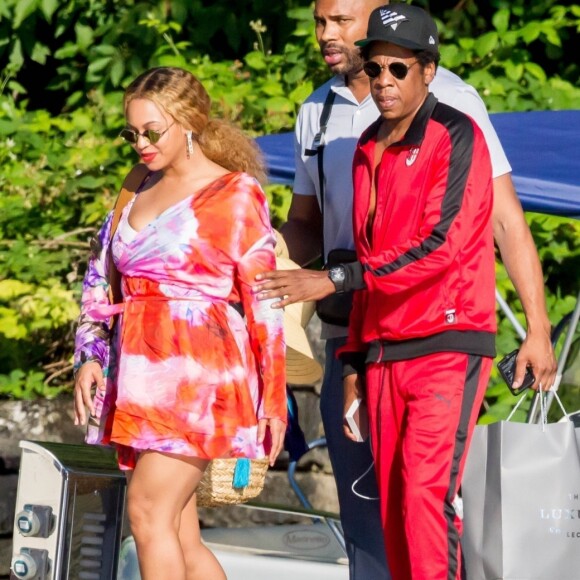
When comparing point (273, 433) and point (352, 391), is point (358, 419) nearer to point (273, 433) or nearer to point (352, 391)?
point (352, 391)

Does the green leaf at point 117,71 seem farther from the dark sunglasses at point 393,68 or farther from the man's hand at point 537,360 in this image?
the man's hand at point 537,360

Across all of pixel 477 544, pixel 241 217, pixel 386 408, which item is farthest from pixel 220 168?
pixel 477 544

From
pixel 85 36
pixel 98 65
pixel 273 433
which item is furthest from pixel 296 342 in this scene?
pixel 85 36

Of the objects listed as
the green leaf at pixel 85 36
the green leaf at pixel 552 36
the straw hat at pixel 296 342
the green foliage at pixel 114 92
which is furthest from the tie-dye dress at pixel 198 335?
the green leaf at pixel 85 36

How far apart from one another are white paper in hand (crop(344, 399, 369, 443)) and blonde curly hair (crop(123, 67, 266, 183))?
666mm

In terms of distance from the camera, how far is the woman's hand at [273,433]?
379 centimetres

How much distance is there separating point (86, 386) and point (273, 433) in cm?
49

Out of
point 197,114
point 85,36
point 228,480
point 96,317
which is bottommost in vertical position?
point 228,480

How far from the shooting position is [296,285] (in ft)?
11.8

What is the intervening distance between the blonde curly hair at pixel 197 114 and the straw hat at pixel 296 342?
0.32 m

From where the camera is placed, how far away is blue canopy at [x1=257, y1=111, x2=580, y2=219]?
4.59 m

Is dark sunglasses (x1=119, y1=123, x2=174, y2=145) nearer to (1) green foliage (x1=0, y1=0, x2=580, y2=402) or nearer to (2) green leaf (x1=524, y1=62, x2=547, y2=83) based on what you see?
(1) green foliage (x1=0, y1=0, x2=580, y2=402)

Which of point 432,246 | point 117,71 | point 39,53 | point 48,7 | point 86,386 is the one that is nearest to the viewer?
point 432,246

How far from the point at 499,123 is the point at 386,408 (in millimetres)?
2137
